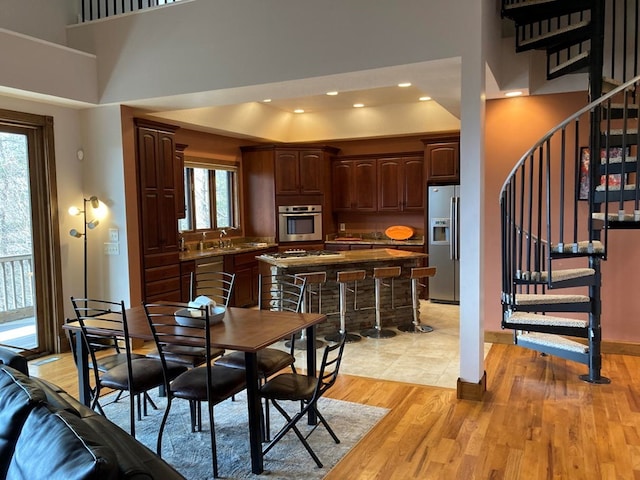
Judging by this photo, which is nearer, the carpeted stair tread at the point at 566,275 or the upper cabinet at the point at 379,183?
the carpeted stair tread at the point at 566,275

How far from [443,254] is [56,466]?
6.67 meters

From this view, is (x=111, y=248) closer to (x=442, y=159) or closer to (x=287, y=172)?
(x=287, y=172)

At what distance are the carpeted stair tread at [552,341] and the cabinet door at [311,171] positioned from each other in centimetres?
442

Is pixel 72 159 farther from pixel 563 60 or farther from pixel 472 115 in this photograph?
pixel 563 60

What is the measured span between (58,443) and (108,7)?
522cm

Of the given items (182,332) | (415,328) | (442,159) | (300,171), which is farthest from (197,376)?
(442,159)

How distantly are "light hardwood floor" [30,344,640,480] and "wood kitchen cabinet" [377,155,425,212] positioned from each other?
3.82 meters

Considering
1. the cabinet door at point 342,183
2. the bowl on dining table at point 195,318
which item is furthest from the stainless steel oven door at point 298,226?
the bowl on dining table at point 195,318

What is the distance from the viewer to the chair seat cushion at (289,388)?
2.92 m

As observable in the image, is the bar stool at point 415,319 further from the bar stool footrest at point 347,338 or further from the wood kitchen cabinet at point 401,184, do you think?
the wood kitchen cabinet at point 401,184

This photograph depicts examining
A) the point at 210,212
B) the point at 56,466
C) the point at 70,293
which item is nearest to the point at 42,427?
the point at 56,466

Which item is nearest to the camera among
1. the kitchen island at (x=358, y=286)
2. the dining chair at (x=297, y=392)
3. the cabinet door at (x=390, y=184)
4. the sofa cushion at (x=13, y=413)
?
the sofa cushion at (x=13, y=413)

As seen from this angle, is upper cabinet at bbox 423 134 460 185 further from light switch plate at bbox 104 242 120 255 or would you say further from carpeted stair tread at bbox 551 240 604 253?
light switch plate at bbox 104 242 120 255

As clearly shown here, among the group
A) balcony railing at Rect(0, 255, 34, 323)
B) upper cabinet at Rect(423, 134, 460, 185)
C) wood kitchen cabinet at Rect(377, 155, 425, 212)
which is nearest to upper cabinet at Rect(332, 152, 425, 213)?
wood kitchen cabinet at Rect(377, 155, 425, 212)
